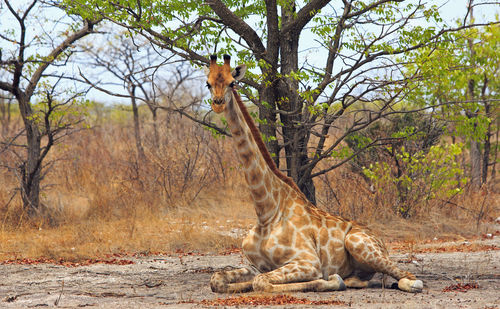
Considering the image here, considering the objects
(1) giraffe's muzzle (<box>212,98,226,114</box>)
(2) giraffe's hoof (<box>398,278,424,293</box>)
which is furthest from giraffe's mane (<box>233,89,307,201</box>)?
(2) giraffe's hoof (<box>398,278,424,293</box>)

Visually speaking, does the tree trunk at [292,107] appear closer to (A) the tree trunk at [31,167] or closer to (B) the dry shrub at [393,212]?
(B) the dry shrub at [393,212]

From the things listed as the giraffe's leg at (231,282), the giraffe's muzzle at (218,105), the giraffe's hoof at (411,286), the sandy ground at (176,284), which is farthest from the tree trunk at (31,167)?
the giraffe's hoof at (411,286)

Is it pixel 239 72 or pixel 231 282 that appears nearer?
pixel 239 72

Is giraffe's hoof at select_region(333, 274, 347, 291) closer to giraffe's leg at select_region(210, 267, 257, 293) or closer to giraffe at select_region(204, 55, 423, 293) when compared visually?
giraffe at select_region(204, 55, 423, 293)

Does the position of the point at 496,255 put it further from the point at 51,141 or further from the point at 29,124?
the point at 29,124

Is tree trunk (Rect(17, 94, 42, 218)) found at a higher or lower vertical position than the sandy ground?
higher

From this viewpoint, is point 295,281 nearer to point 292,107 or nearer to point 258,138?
point 258,138

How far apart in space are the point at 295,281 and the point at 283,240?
481mm

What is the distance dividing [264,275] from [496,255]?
4.78 metres

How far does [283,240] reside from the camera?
20.6 ft

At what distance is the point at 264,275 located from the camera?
5965mm

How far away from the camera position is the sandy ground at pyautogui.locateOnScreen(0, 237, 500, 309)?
5.68 meters

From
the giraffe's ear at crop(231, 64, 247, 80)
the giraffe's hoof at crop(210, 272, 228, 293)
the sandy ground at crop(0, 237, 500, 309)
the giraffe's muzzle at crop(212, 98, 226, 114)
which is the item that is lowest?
the sandy ground at crop(0, 237, 500, 309)

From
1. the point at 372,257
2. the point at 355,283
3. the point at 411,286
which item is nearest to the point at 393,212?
the point at 355,283
